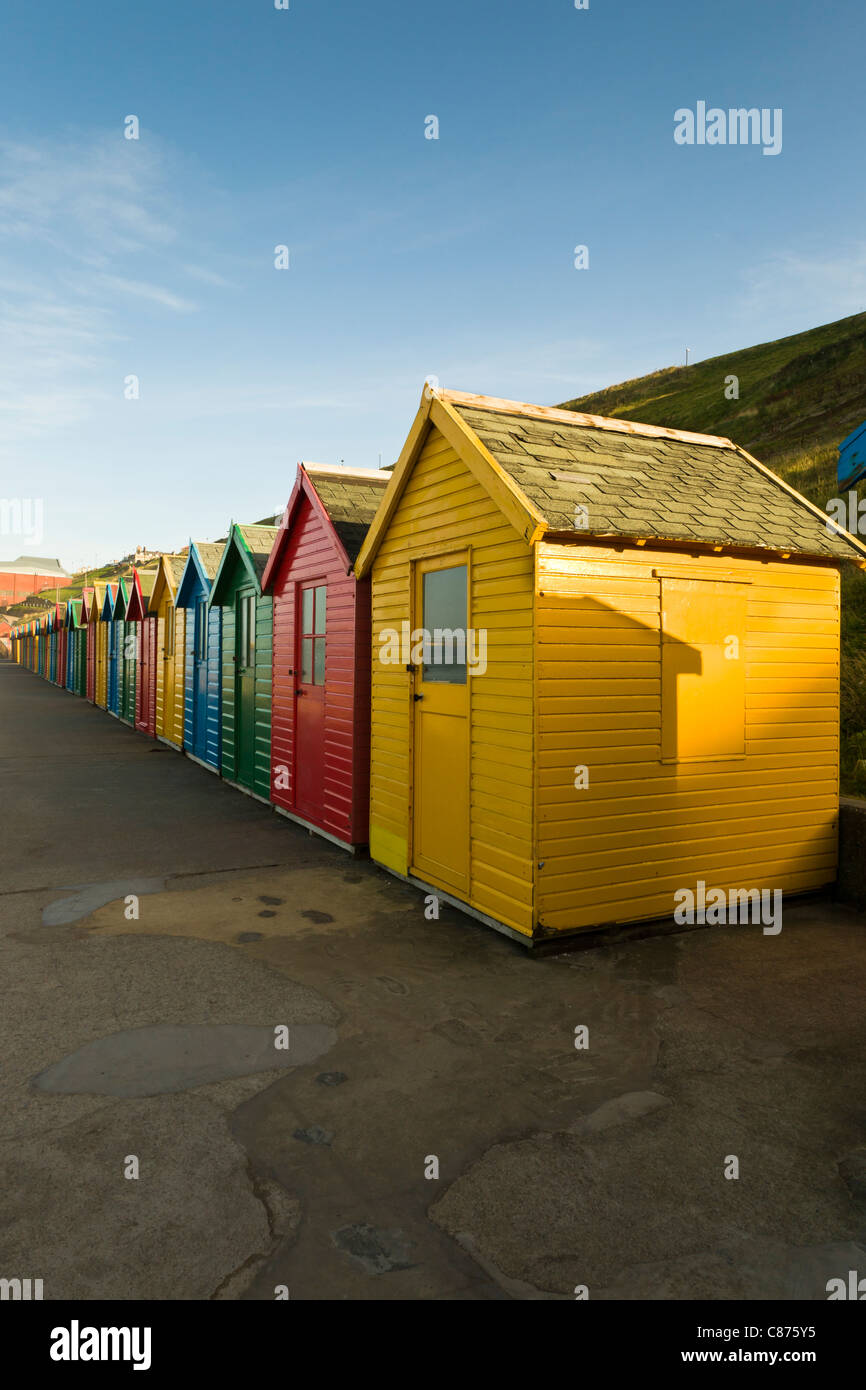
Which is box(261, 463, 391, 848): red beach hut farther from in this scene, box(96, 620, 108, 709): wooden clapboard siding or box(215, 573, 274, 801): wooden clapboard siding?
box(96, 620, 108, 709): wooden clapboard siding

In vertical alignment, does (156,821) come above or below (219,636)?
below

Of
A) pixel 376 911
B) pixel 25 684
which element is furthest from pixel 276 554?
pixel 25 684

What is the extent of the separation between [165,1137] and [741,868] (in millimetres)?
4883

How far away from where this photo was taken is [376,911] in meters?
6.89

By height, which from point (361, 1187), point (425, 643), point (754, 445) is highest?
point (754, 445)

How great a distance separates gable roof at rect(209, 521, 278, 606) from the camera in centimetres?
1223

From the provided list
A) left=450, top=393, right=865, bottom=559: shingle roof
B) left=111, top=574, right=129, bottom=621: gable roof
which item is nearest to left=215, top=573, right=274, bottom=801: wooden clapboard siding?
left=450, top=393, right=865, bottom=559: shingle roof

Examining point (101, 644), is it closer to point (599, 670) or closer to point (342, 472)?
point (342, 472)

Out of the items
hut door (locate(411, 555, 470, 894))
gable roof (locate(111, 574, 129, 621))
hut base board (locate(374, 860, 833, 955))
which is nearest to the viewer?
hut base board (locate(374, 860, 833, 955))

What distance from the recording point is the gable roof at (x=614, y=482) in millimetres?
6051

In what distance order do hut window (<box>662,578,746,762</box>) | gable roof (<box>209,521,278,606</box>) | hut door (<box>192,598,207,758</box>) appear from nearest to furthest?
1. hut window (<box>662,578,746,762</box>)
2. gable roof (<box>209,521,278,606</box>)
3. hut door (<box>192,598,207,758</box>)

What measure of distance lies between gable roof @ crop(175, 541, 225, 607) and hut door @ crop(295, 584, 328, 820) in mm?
5124
